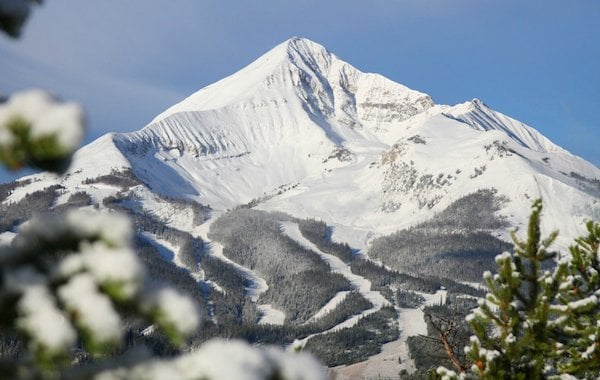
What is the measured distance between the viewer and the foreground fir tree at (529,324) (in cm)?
1113

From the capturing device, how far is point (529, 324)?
38.5 feet

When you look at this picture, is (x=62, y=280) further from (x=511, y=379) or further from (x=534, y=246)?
(x=534, y=246)

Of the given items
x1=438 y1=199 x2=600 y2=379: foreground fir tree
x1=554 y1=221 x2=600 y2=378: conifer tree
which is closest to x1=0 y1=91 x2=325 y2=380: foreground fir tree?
x1=438 y1=199 x2=600 y2=379: foreground fir tree

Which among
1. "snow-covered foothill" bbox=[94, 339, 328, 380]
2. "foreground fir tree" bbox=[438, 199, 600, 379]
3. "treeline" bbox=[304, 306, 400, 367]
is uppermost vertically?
"treeline" bbox=[304, 306, 400, 367]

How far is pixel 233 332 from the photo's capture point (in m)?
191

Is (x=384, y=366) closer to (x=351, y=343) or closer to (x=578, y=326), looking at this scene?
(x=351, y=343)

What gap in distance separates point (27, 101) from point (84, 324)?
40.7 inches

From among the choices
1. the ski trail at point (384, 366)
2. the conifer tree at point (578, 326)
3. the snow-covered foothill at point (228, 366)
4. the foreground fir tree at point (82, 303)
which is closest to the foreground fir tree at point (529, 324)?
the conifer tree at point (578, 326)

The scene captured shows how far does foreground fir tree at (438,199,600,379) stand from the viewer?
11133mm

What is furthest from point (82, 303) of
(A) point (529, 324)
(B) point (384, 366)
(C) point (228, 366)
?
(B) point (384, 366)

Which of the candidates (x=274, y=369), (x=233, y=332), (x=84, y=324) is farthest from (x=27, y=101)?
(x=233, y=332)

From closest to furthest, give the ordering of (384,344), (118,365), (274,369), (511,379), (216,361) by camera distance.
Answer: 1. (216,361)
2. (274,369)
3. (118,365)
4. (511,379)
5. (384,344)

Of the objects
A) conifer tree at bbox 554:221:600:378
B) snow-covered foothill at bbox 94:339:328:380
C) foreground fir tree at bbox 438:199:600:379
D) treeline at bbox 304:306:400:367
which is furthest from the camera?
treeline at bbox 304:306:400:367

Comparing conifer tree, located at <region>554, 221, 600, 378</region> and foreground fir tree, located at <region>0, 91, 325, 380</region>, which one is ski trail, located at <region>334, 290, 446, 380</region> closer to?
conifer tree, located at <region>554, 221, 600, 378</region>
